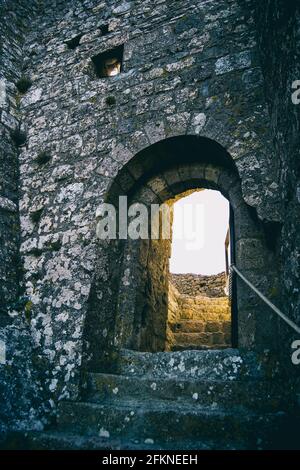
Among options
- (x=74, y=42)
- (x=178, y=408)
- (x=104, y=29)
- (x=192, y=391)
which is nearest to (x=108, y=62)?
(x=104, y=29)

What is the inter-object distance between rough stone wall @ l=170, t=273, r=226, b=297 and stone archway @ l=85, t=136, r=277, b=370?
5.00m

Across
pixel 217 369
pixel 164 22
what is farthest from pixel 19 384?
pixel 164 22

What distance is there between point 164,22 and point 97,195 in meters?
2.16

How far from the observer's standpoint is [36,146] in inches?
174

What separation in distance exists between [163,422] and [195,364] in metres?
0.62

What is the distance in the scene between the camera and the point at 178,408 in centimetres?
270

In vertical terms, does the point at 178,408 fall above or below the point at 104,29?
below

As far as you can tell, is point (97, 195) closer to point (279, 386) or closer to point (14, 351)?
point (14, 351)

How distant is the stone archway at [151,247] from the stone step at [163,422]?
481mm

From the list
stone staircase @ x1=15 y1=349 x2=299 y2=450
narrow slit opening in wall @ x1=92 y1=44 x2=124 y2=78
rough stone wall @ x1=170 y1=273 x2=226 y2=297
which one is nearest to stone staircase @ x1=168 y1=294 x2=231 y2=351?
stone staircase @ x1=15 y1=349 x2=299 y2=450

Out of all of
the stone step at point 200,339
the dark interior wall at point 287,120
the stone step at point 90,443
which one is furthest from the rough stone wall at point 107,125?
the stone step at point 200,339

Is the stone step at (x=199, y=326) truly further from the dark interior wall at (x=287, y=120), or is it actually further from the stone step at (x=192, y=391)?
the dark interior wall at (x=287, y=120)

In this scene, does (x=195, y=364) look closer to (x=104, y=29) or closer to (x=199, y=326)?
(x=199, y=326)
